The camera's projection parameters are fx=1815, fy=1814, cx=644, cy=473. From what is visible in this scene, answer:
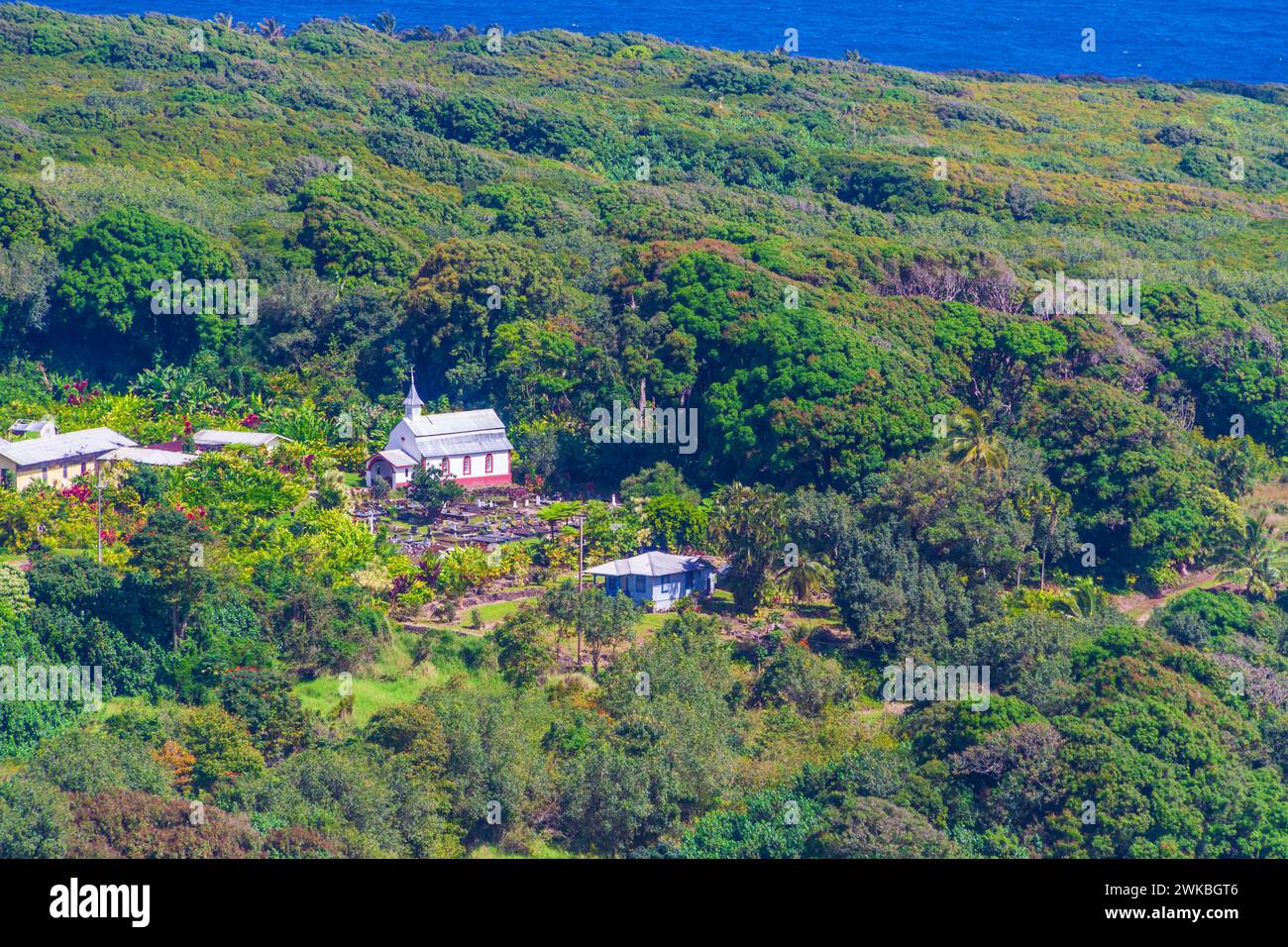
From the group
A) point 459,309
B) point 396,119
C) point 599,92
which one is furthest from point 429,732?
point 599,92

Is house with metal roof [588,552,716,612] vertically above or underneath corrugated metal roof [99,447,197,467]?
underneath

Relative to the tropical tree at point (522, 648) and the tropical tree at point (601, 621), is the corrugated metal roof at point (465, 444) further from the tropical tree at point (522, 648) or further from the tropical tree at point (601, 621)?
the tropical tree at point (522, 648)

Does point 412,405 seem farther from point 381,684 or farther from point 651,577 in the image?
point 381,684

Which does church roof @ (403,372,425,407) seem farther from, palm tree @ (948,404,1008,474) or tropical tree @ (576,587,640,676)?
palm tree @ (948,404,1008,474)

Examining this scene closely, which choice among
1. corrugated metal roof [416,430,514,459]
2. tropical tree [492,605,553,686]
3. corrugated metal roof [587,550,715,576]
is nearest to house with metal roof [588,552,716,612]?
corrugated metal roof [587,550,715,576]

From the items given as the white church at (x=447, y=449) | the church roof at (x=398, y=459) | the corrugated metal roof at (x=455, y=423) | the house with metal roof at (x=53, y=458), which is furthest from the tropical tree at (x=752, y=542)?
the house with metal roof at (x=53, y=458)

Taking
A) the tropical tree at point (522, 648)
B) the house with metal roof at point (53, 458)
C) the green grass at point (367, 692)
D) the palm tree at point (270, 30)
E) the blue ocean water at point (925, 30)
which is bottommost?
the green grass at point (367, 692)
